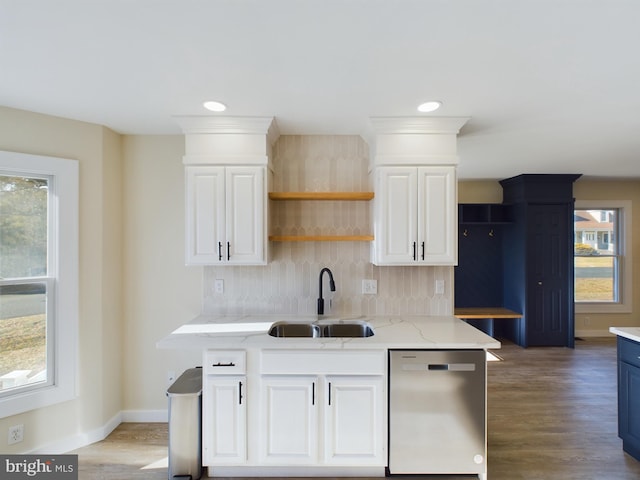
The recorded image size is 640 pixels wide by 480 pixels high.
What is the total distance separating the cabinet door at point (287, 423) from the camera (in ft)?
A: 6.68

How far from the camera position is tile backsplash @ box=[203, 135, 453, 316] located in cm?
273

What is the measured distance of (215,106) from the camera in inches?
86.0

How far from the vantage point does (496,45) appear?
151 cm

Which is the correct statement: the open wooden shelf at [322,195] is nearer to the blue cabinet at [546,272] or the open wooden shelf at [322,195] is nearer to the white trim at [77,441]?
the white trim at [77,441]

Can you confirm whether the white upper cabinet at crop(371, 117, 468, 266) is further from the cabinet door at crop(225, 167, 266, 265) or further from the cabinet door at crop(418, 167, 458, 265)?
the cabinet door at crop(225, 167, 266, 265)

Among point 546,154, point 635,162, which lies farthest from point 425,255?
point 635,162

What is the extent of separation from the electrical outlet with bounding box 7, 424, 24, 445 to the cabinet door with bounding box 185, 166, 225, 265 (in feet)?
5.08

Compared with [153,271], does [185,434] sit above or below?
below

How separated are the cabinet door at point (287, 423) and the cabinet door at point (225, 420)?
0.45ft

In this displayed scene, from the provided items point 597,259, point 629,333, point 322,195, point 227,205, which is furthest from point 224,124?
point 597,259

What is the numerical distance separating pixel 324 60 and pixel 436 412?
2.10 metres

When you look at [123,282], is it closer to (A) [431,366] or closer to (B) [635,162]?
(A) [431,366]

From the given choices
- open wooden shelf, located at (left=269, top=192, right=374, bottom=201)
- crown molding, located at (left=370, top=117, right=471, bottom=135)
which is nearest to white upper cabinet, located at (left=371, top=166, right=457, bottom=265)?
open wooden shelf, located at (left=269, top=192, right=374, bottom=201)

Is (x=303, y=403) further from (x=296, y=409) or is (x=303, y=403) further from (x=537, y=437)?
(x=537, y=437)
